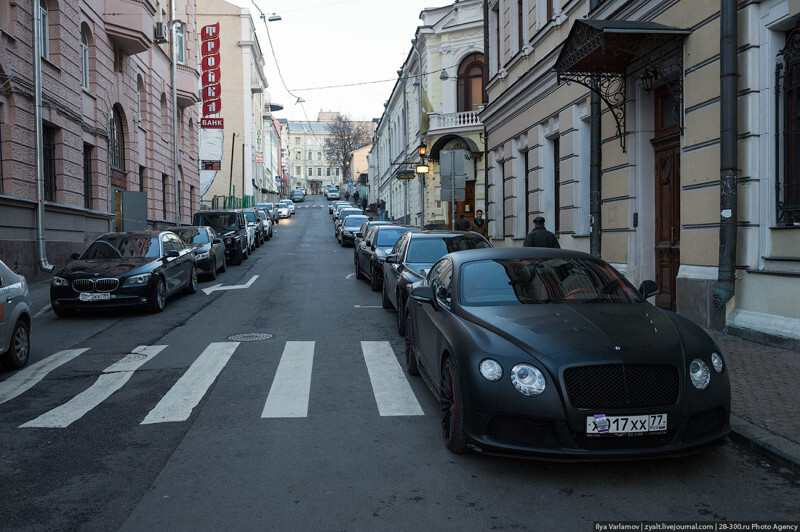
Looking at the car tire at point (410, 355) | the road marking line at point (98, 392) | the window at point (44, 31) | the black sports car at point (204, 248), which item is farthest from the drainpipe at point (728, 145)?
the window at point (44, 31)

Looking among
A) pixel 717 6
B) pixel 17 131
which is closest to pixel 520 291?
pixel 717 6

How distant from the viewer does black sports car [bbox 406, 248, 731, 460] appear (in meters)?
4.35

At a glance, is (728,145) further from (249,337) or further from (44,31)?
(44,31)

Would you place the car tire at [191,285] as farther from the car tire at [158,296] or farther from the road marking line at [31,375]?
the road marking line at [31,375]

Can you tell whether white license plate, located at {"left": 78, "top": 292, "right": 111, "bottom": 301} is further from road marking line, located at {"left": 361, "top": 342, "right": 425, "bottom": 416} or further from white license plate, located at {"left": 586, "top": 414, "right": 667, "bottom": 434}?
white license plate, located at {"left": 586, "top": 414, "right": 667, "bottom": 434}

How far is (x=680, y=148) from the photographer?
34.7 feet

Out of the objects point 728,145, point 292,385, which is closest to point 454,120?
point 728,145

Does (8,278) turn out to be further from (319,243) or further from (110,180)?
(319,243)

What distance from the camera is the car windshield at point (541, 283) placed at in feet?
18.9

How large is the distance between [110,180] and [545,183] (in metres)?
15.3

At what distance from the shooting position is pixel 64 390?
728 cm

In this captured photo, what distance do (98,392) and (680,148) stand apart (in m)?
8.67

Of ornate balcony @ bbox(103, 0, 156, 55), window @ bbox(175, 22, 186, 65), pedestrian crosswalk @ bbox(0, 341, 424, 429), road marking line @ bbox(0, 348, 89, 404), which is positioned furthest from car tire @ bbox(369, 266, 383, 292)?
window @ bbox(175, 22, 186, 65)

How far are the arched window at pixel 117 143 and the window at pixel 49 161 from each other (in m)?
5.26
